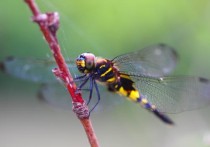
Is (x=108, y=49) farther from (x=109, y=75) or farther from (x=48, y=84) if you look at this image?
(x=109, y=75)

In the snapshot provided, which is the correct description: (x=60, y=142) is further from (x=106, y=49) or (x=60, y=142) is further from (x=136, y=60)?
(x=136, y=60)

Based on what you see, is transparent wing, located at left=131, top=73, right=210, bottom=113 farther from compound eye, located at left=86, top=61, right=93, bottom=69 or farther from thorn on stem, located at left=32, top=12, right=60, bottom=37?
thorn on stem, located at left=32, top=12, right=60, bottom=37

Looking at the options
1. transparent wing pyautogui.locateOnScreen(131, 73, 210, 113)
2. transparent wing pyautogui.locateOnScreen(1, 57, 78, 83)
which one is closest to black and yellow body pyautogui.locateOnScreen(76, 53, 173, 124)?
transparent wing pyautogui.locateOnScreen(131, 73, 210, 113)

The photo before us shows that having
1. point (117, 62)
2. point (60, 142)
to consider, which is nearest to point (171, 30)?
point (117, 62)

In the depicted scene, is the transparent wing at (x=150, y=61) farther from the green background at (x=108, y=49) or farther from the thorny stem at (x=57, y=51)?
the thorny stem at (x=57, y=51)

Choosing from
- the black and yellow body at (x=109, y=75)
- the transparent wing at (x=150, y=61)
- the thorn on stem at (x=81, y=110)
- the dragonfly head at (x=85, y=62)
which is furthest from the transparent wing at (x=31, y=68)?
the thorn on stem at (x=81, y=110)

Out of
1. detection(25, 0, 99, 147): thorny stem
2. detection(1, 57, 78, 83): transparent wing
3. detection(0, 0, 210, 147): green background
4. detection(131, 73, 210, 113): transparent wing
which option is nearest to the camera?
detection(25, 0, 99, 147): thorny stem
